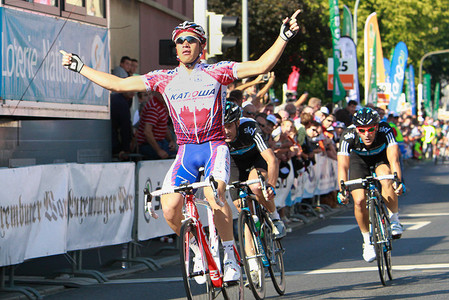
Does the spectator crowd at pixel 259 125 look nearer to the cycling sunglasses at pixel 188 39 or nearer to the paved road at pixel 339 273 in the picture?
the paved road at pixel 339 273

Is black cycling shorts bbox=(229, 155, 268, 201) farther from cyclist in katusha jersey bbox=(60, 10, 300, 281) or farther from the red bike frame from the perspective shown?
the red bike frame

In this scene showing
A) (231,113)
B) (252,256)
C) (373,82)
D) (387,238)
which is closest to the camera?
(252,256)

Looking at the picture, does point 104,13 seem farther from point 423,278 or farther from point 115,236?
point 423,278

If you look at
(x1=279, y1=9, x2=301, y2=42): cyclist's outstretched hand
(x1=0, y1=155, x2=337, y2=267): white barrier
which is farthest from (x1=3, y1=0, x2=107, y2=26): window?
(x1=279, y1=9, x2=301, y2=42): cyclist's outstretched hand

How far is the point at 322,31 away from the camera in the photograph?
42.4 m

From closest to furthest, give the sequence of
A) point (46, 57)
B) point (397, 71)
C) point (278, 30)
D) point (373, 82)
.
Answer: point (46, 57)
point (373, 82)
point (278, 30)
point (397, 71)

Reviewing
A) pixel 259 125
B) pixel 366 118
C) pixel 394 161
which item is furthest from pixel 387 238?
pixel 259 125

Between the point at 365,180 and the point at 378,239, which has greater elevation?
the point at 365,180

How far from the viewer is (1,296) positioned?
31.1 ft

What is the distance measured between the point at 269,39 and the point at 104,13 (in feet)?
87.3

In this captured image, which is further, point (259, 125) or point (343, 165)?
point (259, 125)

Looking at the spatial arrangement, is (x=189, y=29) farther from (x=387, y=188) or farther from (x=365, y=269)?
(x=365, y=269)

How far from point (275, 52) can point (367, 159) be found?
141 inches

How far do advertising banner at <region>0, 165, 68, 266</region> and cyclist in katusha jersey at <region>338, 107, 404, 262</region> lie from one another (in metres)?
2.88
